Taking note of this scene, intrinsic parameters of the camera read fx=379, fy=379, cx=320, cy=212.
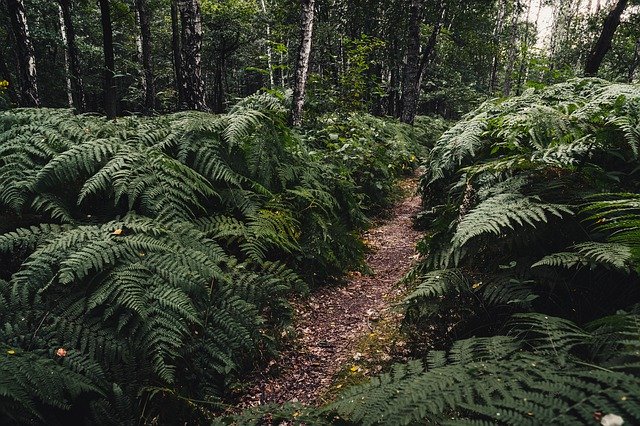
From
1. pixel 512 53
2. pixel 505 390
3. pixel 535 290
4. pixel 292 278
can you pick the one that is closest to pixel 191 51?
pixel 292 278

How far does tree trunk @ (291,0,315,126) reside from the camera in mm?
8227

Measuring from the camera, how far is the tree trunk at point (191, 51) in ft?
25.4

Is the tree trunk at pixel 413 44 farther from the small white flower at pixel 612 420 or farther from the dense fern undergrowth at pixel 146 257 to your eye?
the small white flower at pixel 612 420

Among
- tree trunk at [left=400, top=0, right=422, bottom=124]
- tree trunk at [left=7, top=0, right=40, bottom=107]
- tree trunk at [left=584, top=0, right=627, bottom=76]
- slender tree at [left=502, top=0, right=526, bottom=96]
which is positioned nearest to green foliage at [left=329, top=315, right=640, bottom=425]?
tree trunk at [left=584, top=0, right=627, bottom=76]

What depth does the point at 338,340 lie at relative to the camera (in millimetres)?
3600

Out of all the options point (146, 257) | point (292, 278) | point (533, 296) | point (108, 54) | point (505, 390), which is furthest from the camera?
point (108, 54)

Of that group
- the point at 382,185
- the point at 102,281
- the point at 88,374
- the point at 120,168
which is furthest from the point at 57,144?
the point at 382,185

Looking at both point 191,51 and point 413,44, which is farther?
point 413,44

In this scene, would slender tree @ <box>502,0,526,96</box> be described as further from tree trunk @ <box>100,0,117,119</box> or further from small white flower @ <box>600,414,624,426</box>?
small white flower @ <box>600,414,624,426</box>

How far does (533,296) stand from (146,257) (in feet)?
8.62

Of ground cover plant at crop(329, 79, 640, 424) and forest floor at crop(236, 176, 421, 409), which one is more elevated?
ground cover plant at crop(329, 79, 640, 424)

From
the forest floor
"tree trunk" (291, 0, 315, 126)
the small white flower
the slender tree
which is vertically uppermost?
the slender tree

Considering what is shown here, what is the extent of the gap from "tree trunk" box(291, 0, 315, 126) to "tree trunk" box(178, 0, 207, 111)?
6.78 feet

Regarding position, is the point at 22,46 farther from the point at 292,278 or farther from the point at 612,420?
the point at 612,420
